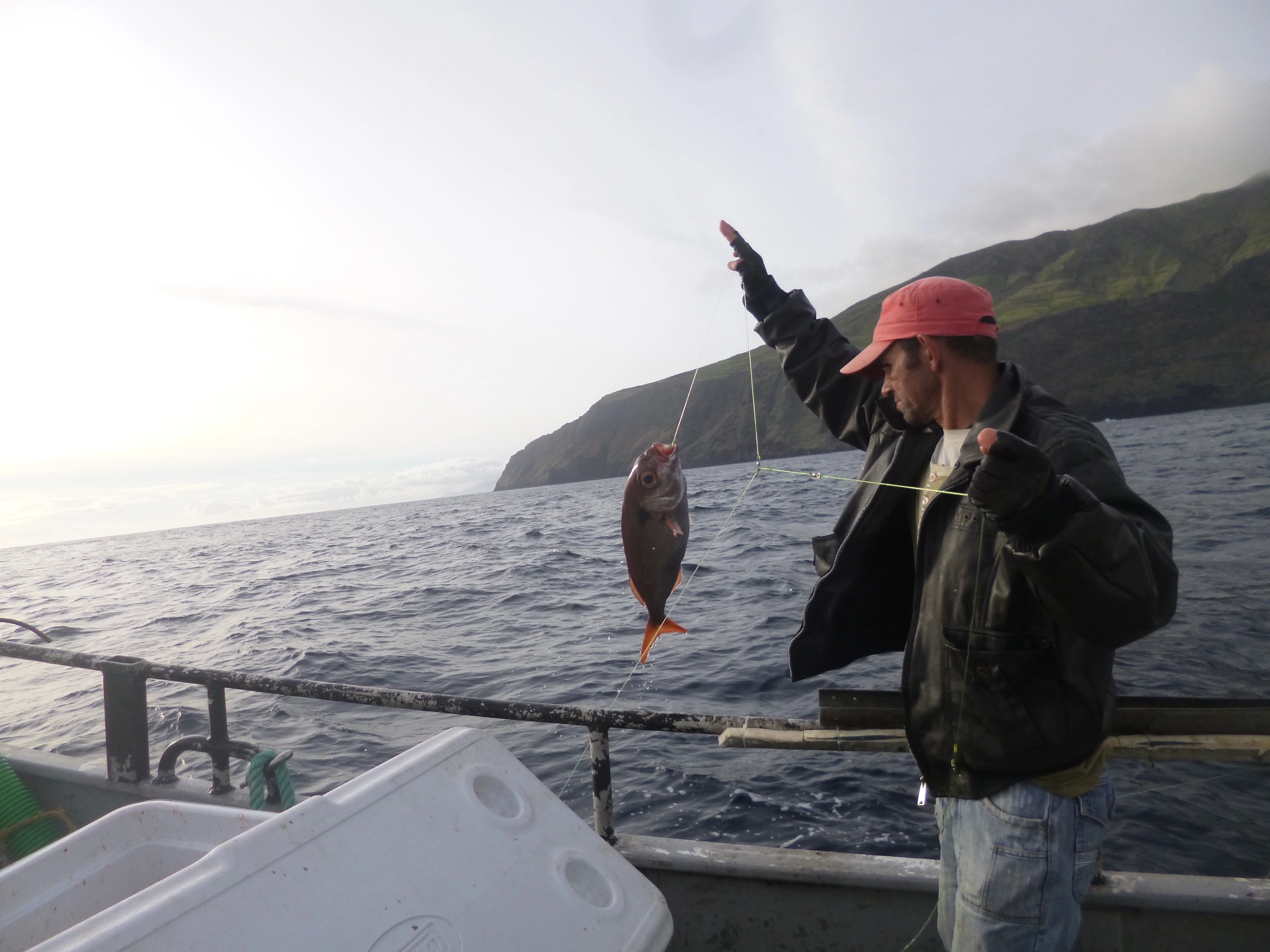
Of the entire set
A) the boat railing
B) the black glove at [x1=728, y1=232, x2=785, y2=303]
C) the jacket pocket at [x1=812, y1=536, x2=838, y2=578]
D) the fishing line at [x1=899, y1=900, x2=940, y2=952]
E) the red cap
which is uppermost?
the black glove at [x1=728, y1=232, x2=785, y2=303]

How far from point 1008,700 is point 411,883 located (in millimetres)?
1750

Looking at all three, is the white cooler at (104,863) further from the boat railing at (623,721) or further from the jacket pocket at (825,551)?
the jacket pocket at (825,551)

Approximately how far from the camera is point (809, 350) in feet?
11.7

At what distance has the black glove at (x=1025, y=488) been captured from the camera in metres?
1.79

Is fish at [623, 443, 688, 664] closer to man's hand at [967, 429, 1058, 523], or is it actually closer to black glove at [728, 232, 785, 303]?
black glove at [728, 232, 785, 303]

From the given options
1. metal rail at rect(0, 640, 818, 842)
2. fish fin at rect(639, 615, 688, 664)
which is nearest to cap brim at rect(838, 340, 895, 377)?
fish fin at rect(639, 615, 688, 664)

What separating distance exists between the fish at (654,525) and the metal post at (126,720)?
2727 millimetres

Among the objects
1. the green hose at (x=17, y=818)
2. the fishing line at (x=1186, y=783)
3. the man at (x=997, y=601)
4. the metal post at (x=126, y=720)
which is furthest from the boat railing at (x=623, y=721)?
the fishing line at (x=1186, y=783)

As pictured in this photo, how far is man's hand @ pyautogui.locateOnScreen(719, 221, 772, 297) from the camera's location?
3738 millimetres

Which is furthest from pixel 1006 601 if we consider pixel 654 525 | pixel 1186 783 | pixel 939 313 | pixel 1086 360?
pixel 1086 360

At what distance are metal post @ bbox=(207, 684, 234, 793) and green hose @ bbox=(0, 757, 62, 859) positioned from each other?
84 centimetres

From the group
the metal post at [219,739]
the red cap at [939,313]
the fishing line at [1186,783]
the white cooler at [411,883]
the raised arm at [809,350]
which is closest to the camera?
the white cooler at [411,883]

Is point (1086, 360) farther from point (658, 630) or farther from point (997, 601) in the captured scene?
point (997, 601)

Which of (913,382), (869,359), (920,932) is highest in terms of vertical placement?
(869,359)
